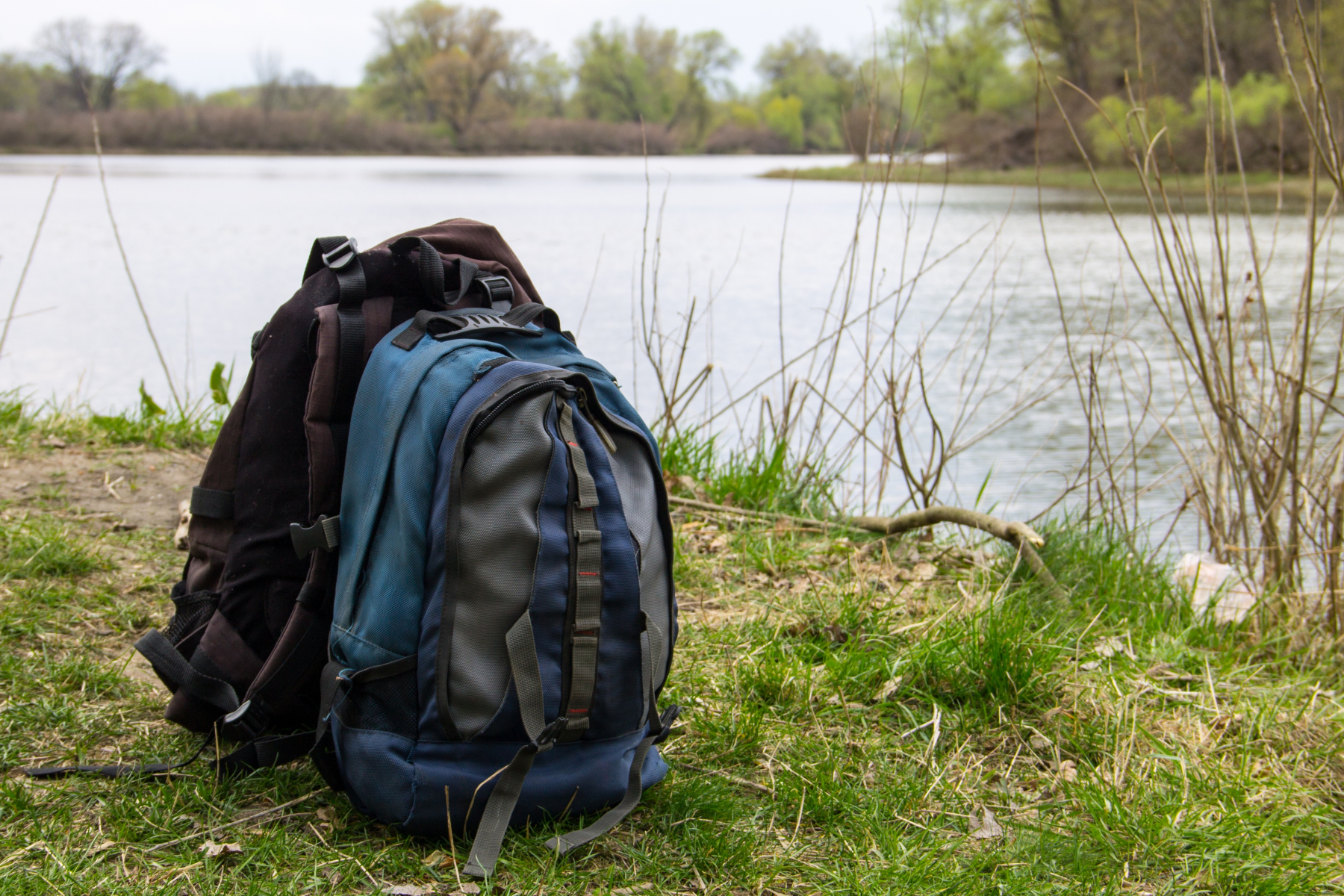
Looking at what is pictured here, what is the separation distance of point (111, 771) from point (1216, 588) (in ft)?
10.3

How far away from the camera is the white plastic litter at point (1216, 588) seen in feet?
9.97

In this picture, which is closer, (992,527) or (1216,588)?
(992,527)

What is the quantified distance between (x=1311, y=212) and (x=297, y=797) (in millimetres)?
2779

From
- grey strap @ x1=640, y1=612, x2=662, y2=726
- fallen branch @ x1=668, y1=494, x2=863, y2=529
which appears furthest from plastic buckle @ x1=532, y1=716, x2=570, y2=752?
fallen branch @ x1=668, y1=494, x2=863, y2=529

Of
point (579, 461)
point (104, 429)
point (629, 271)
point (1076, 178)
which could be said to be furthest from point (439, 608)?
point (1076, 178)

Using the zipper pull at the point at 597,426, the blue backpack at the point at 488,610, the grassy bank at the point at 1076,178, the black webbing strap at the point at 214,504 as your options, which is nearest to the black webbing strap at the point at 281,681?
the blue backpack at the point at 488,610

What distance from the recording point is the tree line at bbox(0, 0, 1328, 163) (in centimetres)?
3225

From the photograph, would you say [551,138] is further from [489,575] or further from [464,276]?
[489,575]

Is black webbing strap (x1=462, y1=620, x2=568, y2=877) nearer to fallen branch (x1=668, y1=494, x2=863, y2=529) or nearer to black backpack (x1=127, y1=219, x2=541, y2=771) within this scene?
black backpack (x1=127, y1=219, x2=541, y2=771)

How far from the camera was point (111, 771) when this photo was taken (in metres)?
1.75

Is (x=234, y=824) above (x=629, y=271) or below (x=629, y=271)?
below

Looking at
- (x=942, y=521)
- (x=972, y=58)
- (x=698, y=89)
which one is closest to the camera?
(x=942, y=521)

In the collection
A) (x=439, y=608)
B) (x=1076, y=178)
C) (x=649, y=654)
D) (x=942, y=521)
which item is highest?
(x=1076, y=178)

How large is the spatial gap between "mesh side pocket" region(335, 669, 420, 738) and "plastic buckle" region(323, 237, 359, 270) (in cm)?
73
